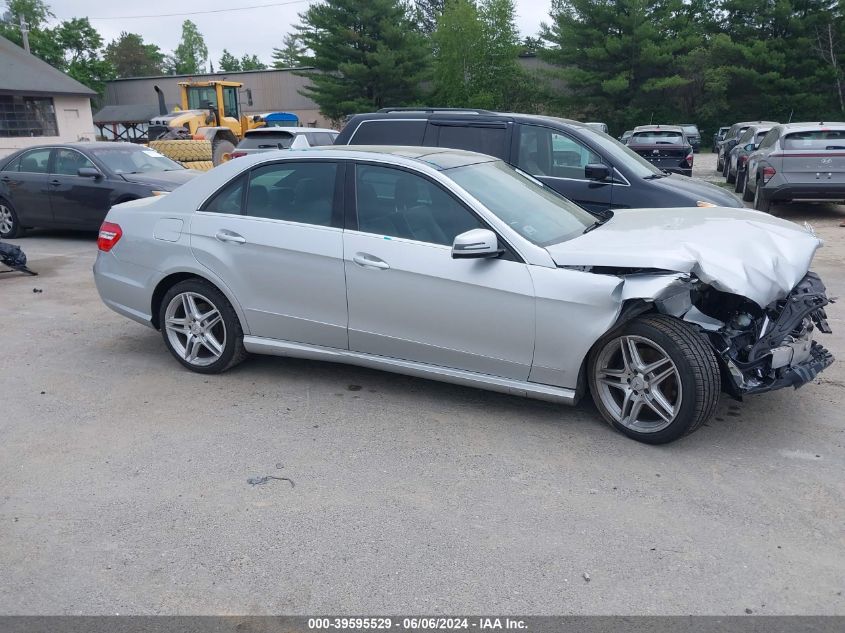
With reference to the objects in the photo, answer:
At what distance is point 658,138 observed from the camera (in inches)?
781

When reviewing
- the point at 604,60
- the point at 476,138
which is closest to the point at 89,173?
the point at 476,138

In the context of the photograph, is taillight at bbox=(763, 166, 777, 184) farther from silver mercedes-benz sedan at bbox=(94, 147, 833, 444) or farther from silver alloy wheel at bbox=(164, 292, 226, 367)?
silver alloy wheel at bbox=(164, 292, 226, 367)

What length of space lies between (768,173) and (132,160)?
10545 mm

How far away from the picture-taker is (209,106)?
1054 inches

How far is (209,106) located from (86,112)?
11.8 meters

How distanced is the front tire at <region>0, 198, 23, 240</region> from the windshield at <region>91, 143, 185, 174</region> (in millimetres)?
1895

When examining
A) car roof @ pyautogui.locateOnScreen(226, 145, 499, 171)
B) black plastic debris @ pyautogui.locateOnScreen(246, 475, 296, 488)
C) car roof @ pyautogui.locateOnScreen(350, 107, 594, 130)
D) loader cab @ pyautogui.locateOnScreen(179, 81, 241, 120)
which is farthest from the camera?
loader cab @ pyautogui.locateOnScreen(179, 81, 241, 120)

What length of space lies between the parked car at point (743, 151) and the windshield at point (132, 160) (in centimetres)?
1207

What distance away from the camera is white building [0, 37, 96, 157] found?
31109 millimetres

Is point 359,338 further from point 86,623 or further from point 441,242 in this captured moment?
point 86,623

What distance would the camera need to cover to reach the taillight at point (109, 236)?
5.73 m

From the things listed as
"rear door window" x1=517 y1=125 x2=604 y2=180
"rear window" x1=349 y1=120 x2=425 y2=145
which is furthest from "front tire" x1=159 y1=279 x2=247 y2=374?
"rear door window" x1=517 y1=125 x2=604 y2=180

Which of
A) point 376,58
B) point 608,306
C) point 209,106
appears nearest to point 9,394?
point 608,306

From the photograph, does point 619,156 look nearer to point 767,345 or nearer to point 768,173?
point 767,345
